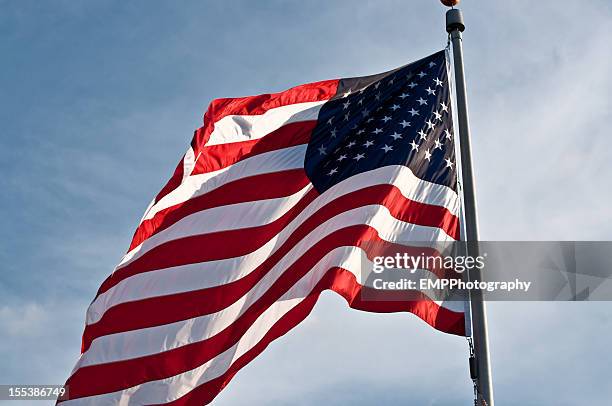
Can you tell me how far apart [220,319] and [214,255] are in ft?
3.27

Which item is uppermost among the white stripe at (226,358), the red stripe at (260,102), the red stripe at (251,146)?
the red stripe at (260,102)

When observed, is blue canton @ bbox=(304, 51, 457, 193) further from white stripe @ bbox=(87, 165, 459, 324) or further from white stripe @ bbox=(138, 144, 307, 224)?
white stripe @ bbox=(138, 144, 307, 224)

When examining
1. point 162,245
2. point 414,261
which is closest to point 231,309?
point 162,245

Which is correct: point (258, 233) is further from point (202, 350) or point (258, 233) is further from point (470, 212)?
point (470, 212)

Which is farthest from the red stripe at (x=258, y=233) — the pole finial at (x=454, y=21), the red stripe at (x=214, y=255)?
the pole finial at (x=454, y=21)

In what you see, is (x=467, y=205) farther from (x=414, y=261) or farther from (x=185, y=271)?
(x=185, y=271)

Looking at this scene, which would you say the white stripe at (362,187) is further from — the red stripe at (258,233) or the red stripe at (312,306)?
the red stripe at (312,306)

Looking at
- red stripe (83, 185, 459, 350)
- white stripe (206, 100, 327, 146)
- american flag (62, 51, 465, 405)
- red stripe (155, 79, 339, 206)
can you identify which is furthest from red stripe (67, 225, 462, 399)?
red stripe (155, 79, 339, 206)

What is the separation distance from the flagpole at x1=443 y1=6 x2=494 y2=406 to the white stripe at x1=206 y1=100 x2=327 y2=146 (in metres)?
2.21

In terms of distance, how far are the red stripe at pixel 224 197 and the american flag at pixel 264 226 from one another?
0.02 metres

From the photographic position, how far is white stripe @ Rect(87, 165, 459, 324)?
13.1m

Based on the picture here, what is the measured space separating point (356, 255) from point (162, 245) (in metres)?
3.12

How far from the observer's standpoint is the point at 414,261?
1229cm

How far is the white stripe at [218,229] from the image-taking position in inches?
516
